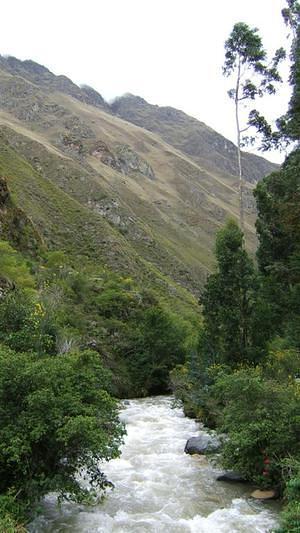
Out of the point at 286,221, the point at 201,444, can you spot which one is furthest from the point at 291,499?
the point at 286,221

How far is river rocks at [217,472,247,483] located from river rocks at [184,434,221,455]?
1.35 metres

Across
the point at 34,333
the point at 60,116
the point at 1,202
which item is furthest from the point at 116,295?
the point at 60,116

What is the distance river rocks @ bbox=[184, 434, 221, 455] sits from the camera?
45.5ft

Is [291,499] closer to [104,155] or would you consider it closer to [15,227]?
[15,227]

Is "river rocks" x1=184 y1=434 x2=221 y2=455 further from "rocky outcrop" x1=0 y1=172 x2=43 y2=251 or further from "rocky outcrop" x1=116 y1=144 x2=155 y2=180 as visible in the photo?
"rocky outcrop" x1=116 y1=144 x2=155 y2=180

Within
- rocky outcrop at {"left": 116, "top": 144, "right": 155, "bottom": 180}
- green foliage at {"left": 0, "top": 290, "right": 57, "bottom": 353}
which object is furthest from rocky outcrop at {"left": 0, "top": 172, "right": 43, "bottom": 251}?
rocky outcrop at {"left": 116, "top": 144, "right": 155, "bottom": 180}

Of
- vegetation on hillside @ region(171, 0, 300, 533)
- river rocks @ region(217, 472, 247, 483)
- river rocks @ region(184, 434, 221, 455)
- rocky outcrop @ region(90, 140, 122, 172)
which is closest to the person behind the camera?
vegetation on hillside @ region(171, 0, 300, 533)

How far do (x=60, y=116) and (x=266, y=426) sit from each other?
143 m

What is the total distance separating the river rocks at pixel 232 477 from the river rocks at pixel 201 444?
135 cm

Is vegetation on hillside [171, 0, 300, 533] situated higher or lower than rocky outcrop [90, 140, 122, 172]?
lower

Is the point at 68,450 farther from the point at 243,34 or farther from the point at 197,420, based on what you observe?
the point at 243,34

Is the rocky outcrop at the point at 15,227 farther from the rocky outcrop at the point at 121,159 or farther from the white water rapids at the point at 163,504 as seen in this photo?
the rocky outcrop at the point at 121,159

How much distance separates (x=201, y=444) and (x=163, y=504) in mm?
3984

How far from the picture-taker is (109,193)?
85125 millimetres
